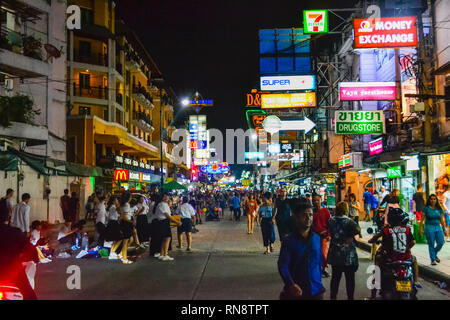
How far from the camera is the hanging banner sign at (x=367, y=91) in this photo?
1995 centimetres

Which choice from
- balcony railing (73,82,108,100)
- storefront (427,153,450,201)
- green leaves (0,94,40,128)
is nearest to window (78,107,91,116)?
balcony railing (73,82,108,100)

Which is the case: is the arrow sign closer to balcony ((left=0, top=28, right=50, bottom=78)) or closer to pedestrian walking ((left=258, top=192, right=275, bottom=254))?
balcony ((left=0, top=28, right=50, bottom=78))

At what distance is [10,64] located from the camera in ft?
63.0

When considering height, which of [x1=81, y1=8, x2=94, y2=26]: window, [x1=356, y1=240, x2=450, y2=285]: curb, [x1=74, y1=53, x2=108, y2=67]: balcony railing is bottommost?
[x1=356, y1=240, x2=450, y2=285]: curb

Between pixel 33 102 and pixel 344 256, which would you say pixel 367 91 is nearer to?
pixel 344 256

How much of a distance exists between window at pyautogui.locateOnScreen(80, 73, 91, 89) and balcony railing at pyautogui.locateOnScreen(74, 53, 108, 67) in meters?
1.18

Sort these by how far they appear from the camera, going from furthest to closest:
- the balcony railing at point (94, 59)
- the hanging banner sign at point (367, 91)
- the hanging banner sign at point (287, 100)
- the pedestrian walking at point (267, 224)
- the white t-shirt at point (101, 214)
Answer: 1. the balcony railing at point (94, 59)
2. the hanging banner sign at point (287, 100)
3. the hanging banner sign at point (367, 91)
4. the white t-shirt at point (101, 214)
5. the pedestrian walking at point (267, 224)

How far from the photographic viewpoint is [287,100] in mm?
31047

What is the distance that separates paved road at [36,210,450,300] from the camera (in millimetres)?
7633

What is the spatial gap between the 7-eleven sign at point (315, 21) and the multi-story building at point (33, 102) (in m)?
14.6

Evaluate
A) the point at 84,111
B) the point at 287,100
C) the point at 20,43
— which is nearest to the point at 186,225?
the point at 20,43

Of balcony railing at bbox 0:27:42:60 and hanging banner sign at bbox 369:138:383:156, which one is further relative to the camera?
hanging banner sign at bbox 369:138:383:156

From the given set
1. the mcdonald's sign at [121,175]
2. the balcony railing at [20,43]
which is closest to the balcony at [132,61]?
the mcdonald's sign at [121,175]

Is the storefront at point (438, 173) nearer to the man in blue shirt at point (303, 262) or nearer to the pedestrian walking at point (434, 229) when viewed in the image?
the pedestrian walking at point (434, 229)
